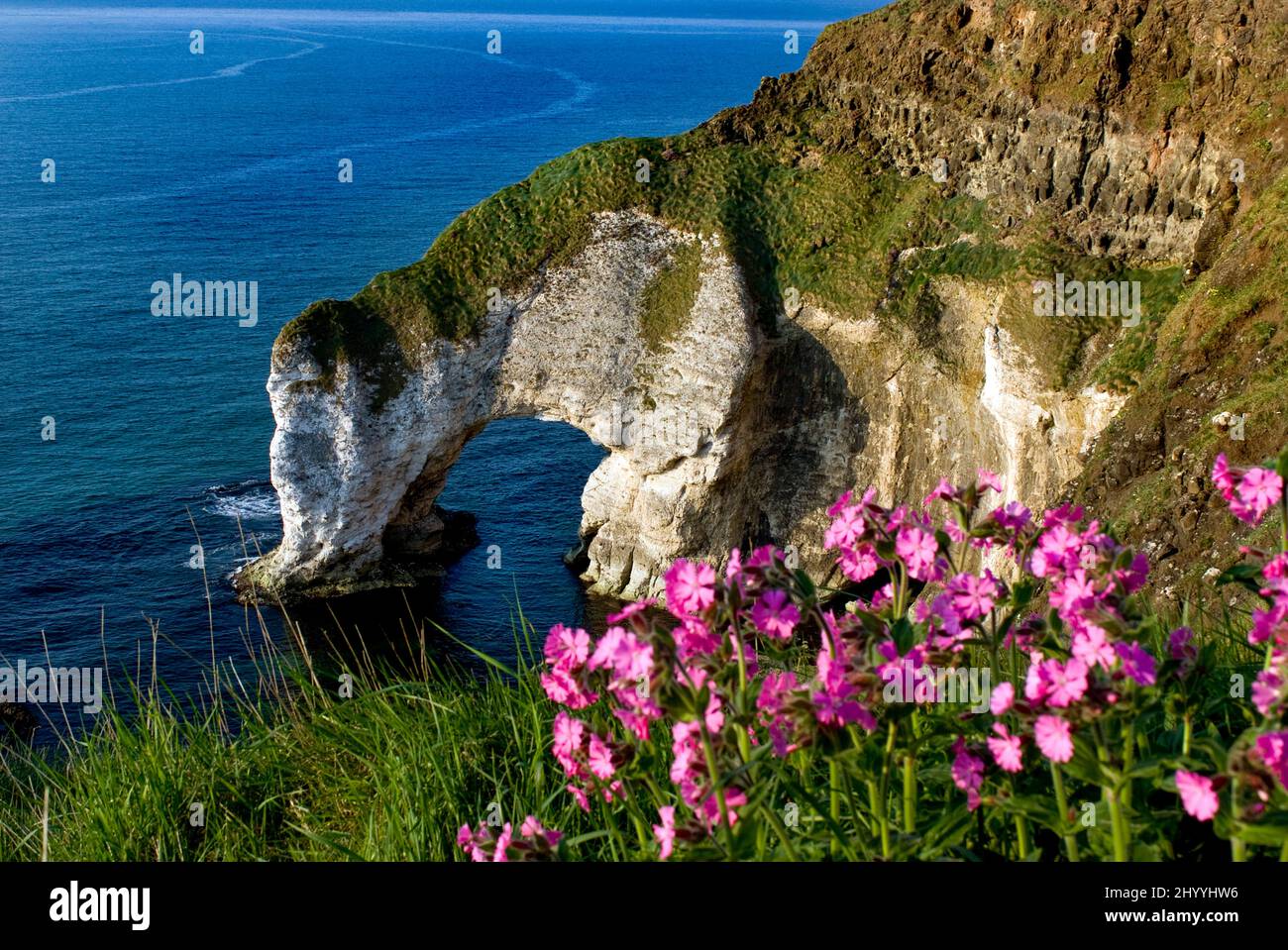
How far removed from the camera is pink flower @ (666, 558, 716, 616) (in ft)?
20.9

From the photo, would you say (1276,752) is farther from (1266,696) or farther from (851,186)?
(851,186)

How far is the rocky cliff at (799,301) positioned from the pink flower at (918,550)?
42.4 m

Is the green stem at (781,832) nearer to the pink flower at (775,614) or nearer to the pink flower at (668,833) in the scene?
the pink flower at (668,833)

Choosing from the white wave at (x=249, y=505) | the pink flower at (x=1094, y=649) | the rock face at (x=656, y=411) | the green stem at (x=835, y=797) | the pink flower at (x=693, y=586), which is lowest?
the white wave at (x=249, y=505)

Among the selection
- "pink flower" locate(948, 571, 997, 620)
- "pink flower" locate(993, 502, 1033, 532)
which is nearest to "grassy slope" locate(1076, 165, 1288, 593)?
"pink flower" locate(993, 502, 1033, 532)

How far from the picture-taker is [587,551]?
6394 centimetres

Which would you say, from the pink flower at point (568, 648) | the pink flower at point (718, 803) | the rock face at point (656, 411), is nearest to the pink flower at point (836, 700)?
the pink flower at point (718, 803)

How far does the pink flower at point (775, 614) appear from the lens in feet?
21.5

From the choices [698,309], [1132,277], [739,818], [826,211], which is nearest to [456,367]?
[698,309]

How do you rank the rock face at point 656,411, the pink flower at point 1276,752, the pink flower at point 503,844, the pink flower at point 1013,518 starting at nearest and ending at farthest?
the pink flower at point 1276,752 < the pink flower at point 503,844 < the pink flower at point 1013,518 < the rock face at point 656,411

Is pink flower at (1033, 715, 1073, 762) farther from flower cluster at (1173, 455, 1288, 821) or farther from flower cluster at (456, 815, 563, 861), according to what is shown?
flower cluster at (456, 815, 563, 861)

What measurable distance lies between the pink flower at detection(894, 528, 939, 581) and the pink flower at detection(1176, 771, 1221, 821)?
65.6 inches

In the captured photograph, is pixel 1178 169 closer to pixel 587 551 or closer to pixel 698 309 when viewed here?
pixel 698 309

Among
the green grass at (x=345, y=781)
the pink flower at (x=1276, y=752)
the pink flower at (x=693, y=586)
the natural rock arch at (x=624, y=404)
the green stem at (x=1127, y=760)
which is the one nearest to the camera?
the pink flower at (x=1276, y=752)
